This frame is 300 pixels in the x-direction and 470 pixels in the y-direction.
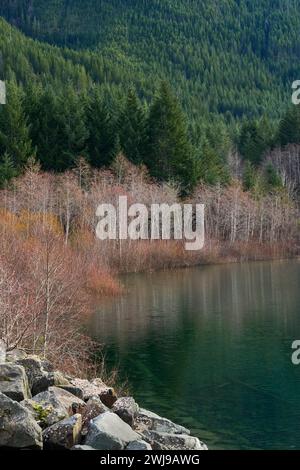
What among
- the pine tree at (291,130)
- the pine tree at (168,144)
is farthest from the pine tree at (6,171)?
the pine tree at (291,130)

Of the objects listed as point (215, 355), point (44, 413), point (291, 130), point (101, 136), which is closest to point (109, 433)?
point (44, 413)

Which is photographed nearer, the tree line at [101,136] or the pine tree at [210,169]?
the tree line at [101,136]

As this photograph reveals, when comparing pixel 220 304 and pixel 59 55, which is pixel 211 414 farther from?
pixel 59 55

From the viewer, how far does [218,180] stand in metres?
84.4

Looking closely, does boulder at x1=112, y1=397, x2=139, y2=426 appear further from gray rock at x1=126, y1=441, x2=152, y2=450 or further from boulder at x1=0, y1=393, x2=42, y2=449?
boulder at x1=0, y1=393, x2=42, y2=449

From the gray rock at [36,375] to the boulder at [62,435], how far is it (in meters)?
2.58

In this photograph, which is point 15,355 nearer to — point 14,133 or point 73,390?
point 73,390

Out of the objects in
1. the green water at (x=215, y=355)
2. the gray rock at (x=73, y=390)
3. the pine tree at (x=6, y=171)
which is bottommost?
the green water at (x=215, y=355)

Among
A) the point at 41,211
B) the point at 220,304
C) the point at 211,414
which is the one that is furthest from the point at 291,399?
the point at 41,211

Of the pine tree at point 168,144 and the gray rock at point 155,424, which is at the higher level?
the pine tree at point 168,144

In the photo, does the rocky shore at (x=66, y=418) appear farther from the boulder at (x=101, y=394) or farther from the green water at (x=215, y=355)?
the green water at (x=215, y=355)

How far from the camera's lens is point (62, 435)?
14070 mm

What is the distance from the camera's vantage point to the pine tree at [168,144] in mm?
81250

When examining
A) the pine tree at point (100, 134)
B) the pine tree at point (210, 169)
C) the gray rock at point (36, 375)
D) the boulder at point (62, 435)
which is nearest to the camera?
the boulder at point (62, 435)
